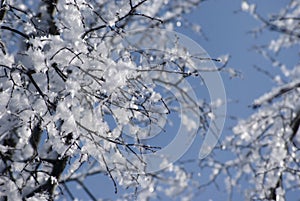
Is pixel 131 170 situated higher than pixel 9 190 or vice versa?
pixel 131 170

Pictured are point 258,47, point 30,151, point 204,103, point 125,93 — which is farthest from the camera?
point 258,47

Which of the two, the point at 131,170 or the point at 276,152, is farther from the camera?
the point at 276,152

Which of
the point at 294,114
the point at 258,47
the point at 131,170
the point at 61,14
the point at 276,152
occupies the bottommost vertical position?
the point at 131,170

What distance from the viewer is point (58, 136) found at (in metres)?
2.12

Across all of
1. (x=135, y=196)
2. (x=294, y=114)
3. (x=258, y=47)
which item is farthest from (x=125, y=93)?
(x=258, y=47)

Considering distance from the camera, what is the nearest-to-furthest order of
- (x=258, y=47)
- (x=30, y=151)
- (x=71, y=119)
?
(x=71, y=119) → (x=30, y=151) → (x=258, y=47)

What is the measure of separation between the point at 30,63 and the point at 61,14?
0.42m

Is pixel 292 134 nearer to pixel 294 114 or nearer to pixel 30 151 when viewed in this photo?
pixel 294 114

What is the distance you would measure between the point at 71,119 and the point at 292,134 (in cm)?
332

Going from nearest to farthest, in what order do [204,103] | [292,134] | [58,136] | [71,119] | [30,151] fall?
[71,119] → [58,136] → [30,151] → [292,134] → [204,103]

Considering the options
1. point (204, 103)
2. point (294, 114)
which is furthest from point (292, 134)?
point (204, 103)

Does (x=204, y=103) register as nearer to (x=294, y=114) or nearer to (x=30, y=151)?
(x=294, y=114)

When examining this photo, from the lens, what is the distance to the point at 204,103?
488cm

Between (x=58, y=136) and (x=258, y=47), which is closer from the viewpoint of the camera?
(x=58, y=136)
